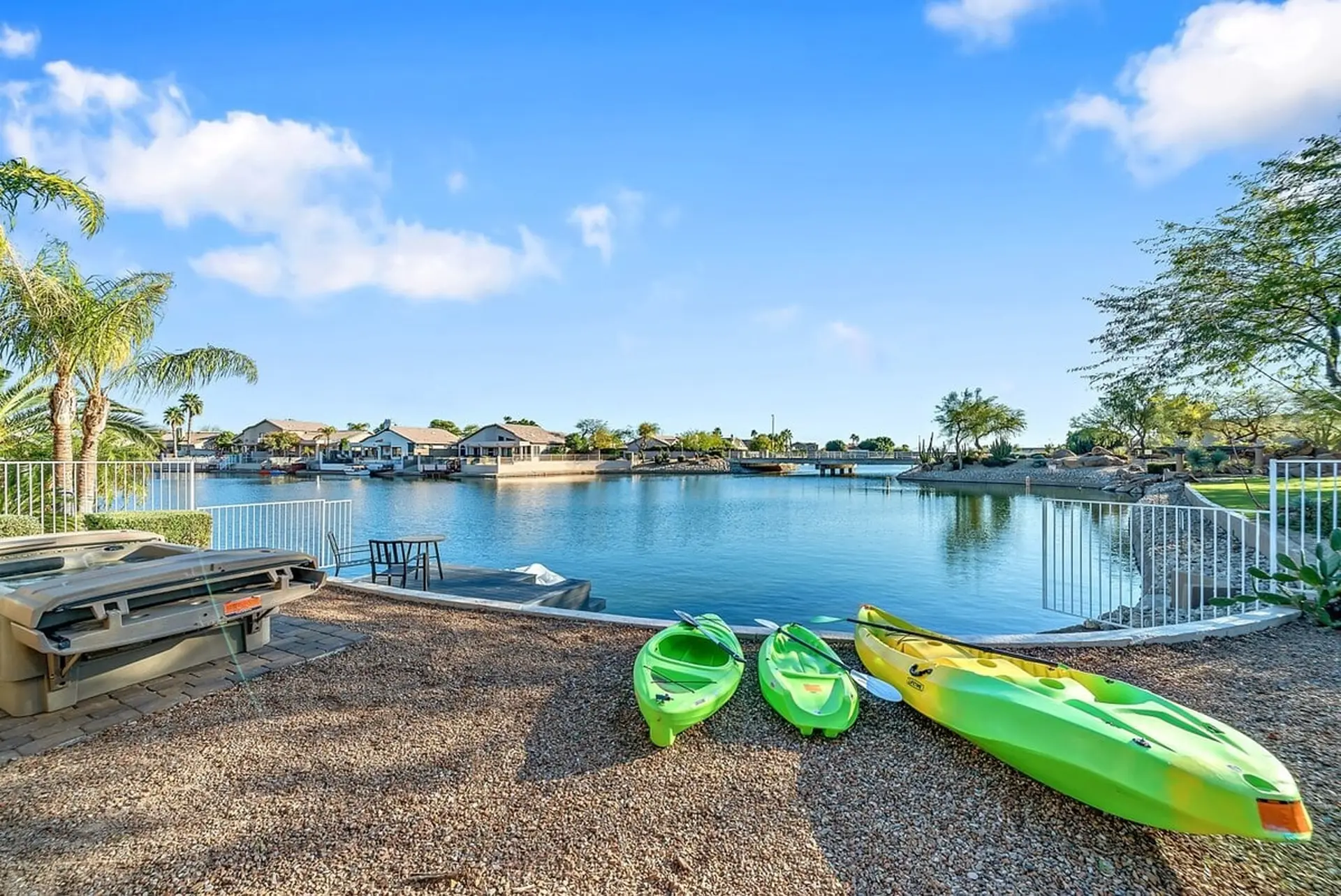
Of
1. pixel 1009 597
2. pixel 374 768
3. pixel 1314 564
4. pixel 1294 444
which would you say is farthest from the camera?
pixel 1294 444

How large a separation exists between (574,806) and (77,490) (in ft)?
36.0

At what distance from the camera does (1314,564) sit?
5.76m

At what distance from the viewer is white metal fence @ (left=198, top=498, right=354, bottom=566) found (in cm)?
859

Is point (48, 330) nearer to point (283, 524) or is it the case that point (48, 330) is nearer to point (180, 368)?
point (180, 368)

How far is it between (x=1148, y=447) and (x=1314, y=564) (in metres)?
55.8

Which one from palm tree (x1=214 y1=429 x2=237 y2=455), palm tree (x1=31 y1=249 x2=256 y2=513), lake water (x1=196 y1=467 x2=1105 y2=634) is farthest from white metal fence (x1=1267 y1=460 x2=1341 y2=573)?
palm tree (x1=214 y1=429 x2=237 y2=455)

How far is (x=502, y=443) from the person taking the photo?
6138 cm

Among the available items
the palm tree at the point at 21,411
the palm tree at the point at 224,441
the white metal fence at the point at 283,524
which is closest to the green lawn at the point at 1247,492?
the white metal fence at the point at 283,524

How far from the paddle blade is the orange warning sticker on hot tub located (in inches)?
156

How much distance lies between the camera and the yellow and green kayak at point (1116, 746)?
2.12 meters

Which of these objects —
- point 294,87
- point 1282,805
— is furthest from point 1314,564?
point 294,87

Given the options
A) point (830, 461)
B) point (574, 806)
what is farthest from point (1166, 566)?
point (830, 461)

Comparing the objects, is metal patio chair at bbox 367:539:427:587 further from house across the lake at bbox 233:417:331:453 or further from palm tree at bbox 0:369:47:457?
house across the lake at bbox 233:417:331:453

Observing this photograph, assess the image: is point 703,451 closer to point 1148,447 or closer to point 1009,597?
point 1148,447
